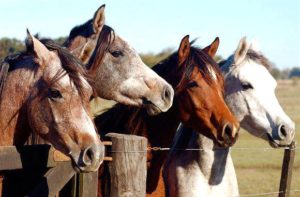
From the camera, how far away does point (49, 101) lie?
4.77m

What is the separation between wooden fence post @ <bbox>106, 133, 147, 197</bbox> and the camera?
4.64 metres

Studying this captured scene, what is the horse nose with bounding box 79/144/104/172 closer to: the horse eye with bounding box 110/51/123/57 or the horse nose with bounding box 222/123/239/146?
the horse nose with bounding box 222/123/239/146

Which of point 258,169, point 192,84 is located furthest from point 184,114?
point 258,169

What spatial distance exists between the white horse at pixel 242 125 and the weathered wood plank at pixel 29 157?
6.06ft

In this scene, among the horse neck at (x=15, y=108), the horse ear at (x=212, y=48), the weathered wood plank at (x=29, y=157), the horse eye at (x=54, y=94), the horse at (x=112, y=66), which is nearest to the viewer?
the weathered wood plank at (x=29, y=157)

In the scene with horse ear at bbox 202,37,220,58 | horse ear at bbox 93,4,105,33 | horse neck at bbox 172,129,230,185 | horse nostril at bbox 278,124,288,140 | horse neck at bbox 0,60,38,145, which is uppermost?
horse ear at bbox 93,4,105,33

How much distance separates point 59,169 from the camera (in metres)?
4.52

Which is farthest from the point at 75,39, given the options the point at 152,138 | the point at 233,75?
the point at 233,75

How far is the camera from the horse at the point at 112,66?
6.11m

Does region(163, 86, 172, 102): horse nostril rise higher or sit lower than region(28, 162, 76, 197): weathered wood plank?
higher

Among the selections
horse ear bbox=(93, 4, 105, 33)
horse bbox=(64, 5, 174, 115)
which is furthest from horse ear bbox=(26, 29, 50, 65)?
horse ear bbox=(93, 4, 105, 33)

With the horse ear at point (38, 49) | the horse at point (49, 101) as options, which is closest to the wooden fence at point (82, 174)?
the horse at point (49, 101)

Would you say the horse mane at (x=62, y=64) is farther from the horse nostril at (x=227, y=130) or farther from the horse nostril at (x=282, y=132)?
the horse nostril at (x=282, y=132)

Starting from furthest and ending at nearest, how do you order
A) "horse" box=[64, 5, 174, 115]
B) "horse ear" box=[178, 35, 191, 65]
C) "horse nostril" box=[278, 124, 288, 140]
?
"horse nostril" box=[278, 124, 288, 140] → "horse ear" box=[178, 35, 191, 65] → "horse" box=[64, 5, 174, 115]
